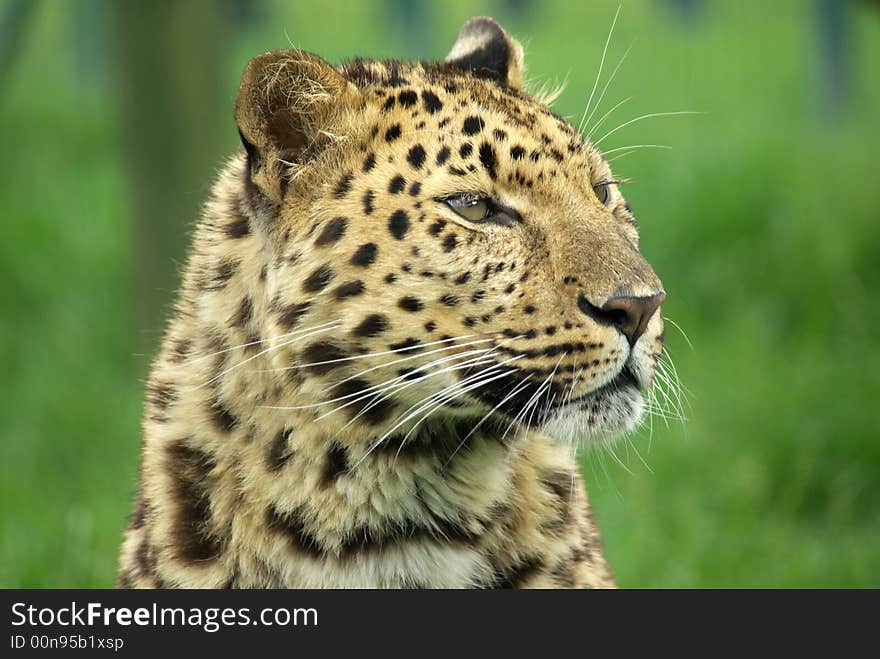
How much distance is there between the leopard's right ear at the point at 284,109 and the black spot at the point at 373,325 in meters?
0.50

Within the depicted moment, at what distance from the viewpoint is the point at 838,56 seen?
40.8 ft

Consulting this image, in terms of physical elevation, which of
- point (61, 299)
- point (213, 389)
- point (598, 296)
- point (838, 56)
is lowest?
point (61, 299)

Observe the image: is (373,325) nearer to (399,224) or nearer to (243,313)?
(399,224)

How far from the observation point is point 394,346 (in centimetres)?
378

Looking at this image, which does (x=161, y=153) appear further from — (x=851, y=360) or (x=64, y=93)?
(x=64, y=93)

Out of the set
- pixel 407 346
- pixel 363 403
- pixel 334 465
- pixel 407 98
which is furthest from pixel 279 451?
pixel 407 98

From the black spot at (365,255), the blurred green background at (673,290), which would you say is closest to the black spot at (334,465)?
the black spot at (365,255)

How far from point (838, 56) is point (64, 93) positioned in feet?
29.7

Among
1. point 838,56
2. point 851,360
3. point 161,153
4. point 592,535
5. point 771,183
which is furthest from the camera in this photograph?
point 838,56

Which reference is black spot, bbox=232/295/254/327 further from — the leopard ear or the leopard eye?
the leopard ear
